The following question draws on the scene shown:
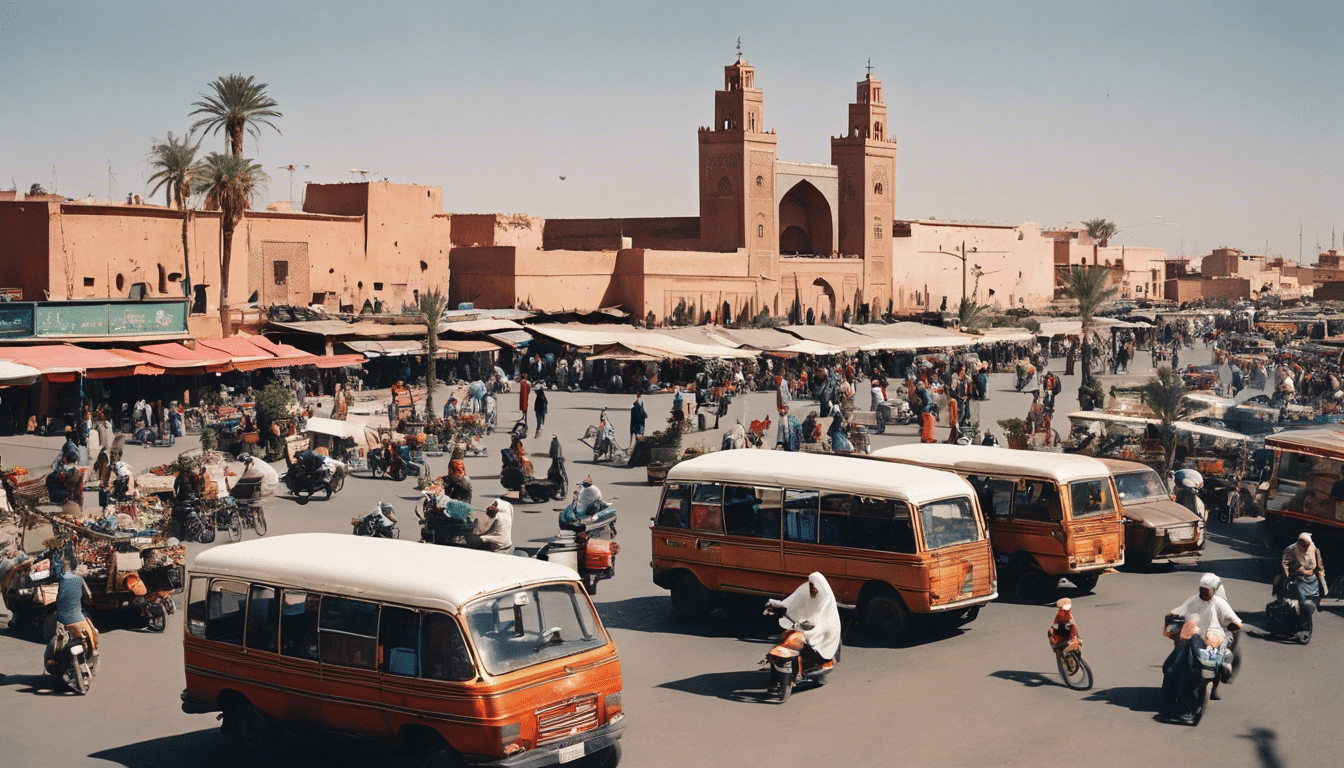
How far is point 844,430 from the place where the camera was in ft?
71.2

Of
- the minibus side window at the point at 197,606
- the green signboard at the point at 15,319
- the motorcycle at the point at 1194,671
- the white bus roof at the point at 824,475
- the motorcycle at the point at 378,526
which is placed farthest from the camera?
the green signboard at the point at 15,319

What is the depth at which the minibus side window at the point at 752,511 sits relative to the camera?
10773 mm

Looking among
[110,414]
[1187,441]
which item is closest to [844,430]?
[1187,441]

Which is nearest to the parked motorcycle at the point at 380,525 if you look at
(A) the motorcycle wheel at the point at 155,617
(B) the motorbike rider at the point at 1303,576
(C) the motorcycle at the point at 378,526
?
(C) the motorcycle at the point at 378,526

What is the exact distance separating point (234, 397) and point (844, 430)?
12.2 m

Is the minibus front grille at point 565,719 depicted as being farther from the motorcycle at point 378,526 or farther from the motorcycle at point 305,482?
the motorcycle at point 305,482

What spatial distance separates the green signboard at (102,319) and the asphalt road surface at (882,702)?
15894 millimetres

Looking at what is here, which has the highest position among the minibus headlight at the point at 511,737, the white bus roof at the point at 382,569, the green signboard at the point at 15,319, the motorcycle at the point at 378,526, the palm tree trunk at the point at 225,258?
the palm tree trunk at the point at 225,258

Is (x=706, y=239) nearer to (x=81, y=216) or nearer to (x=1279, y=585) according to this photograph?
(x=81, y=216)

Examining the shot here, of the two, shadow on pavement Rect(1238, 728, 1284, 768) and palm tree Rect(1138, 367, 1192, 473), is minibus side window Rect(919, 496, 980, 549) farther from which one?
palm tree Rect(1138, 367, 1192, 473)

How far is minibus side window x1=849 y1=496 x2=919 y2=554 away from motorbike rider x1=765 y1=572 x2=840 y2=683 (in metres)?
1.15

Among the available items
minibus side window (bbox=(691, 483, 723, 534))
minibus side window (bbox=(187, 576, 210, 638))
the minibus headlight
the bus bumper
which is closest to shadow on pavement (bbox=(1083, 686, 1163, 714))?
minibus side window (bbox=(691, 483, 723, 534))

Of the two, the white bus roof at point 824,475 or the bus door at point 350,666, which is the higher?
the white bus roof at point 824,475

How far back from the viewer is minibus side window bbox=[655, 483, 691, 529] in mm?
11273
